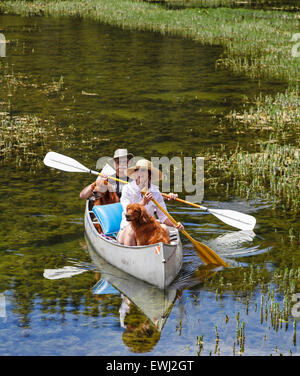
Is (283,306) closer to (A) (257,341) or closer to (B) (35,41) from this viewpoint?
(A) (257,341)

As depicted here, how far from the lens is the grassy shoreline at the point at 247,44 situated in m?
14.3

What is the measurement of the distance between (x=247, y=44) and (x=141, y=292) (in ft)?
77.2

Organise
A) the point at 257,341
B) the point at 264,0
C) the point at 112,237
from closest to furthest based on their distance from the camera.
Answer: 1. the point at 257,341
2. the point at 112,237
3. the point at 264,0

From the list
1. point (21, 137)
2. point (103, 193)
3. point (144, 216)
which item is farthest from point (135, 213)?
point (21, 137)

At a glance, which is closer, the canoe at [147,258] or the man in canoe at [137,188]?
the canoe at [147,258]

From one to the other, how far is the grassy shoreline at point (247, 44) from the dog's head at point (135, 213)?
438 centimetres

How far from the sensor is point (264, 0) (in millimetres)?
58375

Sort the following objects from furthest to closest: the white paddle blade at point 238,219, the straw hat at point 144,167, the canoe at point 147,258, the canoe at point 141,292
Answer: the white paddle blade at point 238,219 → the straw hat at point 144,167 → the canoe at point 147,258 → the canoe at point 141,292

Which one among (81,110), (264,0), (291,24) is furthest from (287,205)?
(264,0)

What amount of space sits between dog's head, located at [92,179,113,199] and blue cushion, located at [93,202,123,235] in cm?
42

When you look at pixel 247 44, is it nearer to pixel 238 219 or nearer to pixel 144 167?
pixel 238 219

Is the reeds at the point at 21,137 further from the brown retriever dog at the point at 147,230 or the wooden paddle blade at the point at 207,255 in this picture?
the brown retriever dog at the point at 147,230

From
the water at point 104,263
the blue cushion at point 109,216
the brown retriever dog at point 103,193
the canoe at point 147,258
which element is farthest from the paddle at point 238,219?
the brown retriever dog at point 103,193

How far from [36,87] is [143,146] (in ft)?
25.7
